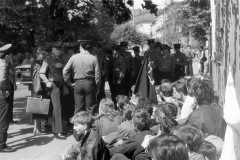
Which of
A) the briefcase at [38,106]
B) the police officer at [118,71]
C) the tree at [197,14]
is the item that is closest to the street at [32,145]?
the briefcase at [38,106]

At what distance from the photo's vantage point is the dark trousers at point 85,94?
8023 mm

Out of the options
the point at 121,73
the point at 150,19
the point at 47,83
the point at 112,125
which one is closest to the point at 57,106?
the point at 47,83

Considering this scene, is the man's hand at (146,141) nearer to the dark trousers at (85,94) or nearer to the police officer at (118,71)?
the dark trousers at (85,94)

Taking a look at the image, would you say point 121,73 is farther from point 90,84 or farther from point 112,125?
point 112,125

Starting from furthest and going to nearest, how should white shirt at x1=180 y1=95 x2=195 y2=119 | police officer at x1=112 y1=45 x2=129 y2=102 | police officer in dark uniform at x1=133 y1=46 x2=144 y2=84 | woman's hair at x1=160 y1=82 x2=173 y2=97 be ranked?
police officer in dark uniform at x1=133 y1=46 x2=144 y2=84 → police officer at x1=112 y1=45 x2=129 y2=102 → woman's hair at x1=160 y1=82 x2=173 y2=97 → white shirt at x1=180 y1=95 x2=195 y2=119

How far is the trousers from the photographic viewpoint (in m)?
7.16

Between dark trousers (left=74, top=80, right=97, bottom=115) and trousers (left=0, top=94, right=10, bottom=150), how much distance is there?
133 cm

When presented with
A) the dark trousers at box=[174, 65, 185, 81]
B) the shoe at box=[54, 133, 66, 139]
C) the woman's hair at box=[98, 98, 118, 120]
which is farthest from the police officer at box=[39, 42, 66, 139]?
the dark trousers at box=[174, 65, 185, 81]

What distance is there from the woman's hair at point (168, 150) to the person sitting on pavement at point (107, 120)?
3.17 meters

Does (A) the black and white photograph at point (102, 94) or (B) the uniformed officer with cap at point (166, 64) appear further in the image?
(B) the uniformed officer with cap at point (166, 64)

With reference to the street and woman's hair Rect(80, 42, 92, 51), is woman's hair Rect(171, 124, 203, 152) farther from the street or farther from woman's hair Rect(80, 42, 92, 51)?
woman's hair Rect(80, 42, 92, 51)

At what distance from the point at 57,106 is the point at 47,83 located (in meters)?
0.51

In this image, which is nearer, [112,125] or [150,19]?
[112,125]

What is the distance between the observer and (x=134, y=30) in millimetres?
47219
